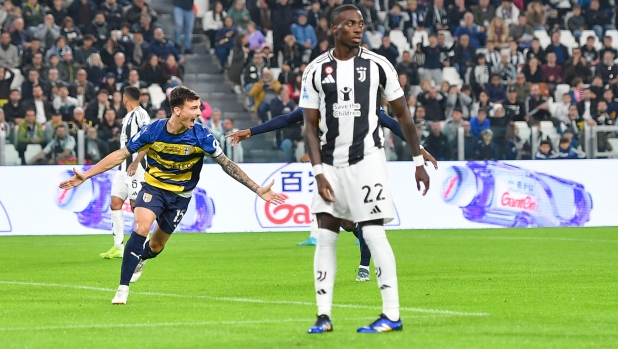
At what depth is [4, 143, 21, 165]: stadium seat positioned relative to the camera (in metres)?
20.7

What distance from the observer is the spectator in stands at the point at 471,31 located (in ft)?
96.3

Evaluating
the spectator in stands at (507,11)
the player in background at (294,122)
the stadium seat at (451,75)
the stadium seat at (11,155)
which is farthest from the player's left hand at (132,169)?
the spectator in stands at (507,11)

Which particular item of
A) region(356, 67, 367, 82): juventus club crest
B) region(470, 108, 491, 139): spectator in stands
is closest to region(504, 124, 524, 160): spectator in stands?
region(470, 108, 491, 139): spectator in stands

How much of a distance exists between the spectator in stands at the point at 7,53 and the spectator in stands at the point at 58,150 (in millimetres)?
4508

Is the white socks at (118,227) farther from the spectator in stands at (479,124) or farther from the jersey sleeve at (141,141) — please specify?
the spectator in stands at (479,124)

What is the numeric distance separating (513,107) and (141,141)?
1692cm

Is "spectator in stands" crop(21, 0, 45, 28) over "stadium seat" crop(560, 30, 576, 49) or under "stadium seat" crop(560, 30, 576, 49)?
over

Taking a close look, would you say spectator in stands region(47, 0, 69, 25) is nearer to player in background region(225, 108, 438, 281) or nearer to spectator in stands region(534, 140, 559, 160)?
spectator in stands region(534, 140, 559, 160)

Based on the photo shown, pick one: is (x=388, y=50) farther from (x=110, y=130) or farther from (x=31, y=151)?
(x=31, y=151)

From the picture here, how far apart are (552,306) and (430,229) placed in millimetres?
12231

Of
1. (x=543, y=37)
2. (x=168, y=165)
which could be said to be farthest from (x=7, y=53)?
(x=168, y=165)

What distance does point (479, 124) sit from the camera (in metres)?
23.1

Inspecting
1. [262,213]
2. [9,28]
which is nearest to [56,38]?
[9,28]

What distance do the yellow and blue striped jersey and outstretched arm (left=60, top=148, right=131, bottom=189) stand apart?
0.22 meters
